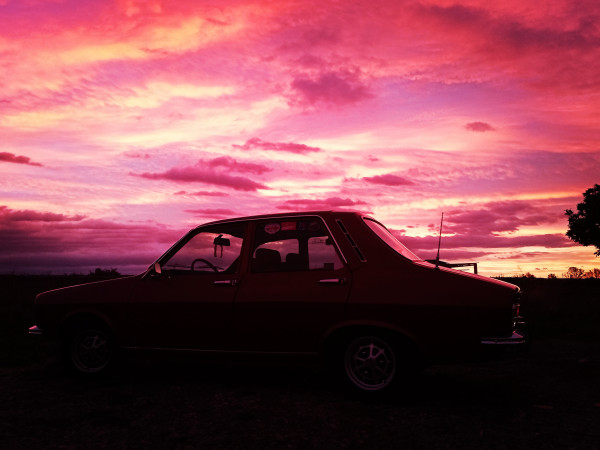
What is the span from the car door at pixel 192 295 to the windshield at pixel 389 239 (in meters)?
1.44

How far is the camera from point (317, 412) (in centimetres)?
534

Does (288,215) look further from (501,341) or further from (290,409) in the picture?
(501,341)

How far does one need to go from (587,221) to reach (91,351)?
44701 mm

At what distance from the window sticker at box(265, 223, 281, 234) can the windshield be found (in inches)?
37.8

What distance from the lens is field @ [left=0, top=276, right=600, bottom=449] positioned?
4.62 metres

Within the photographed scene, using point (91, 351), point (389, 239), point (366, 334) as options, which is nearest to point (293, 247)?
point (389, 239)

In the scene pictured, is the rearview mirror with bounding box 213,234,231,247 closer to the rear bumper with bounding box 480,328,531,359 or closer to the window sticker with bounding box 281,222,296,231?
the window sticker with bounding box 281,222,296,231

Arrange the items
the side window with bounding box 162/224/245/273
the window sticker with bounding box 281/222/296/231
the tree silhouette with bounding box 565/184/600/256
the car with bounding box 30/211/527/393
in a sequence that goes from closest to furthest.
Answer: the car with bounding box 30/211/527/393
the window sticker with bounding box 281/222/296/231
the side window with bounding box 162/224/245/273
the tree silhouette with bounding box 565/184/600/256

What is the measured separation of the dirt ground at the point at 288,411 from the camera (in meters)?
4.61

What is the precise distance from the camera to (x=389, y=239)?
6277 mm

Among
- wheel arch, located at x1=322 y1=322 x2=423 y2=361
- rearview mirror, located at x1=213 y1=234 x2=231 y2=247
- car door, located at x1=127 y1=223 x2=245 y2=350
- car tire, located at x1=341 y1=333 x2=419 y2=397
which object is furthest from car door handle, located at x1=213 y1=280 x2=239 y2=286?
car tire, located at x1=341 y1=333 x2=419 y2=397

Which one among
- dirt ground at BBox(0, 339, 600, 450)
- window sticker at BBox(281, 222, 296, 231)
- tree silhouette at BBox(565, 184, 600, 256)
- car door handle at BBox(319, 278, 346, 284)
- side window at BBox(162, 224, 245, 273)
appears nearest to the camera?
dirt ground at BBox(0, 339, 600, 450)

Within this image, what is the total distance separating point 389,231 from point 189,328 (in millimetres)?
2517

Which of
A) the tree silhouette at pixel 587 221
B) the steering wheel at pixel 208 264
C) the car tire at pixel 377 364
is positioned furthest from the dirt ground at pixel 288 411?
the tree silhouette at pixel 587 221
